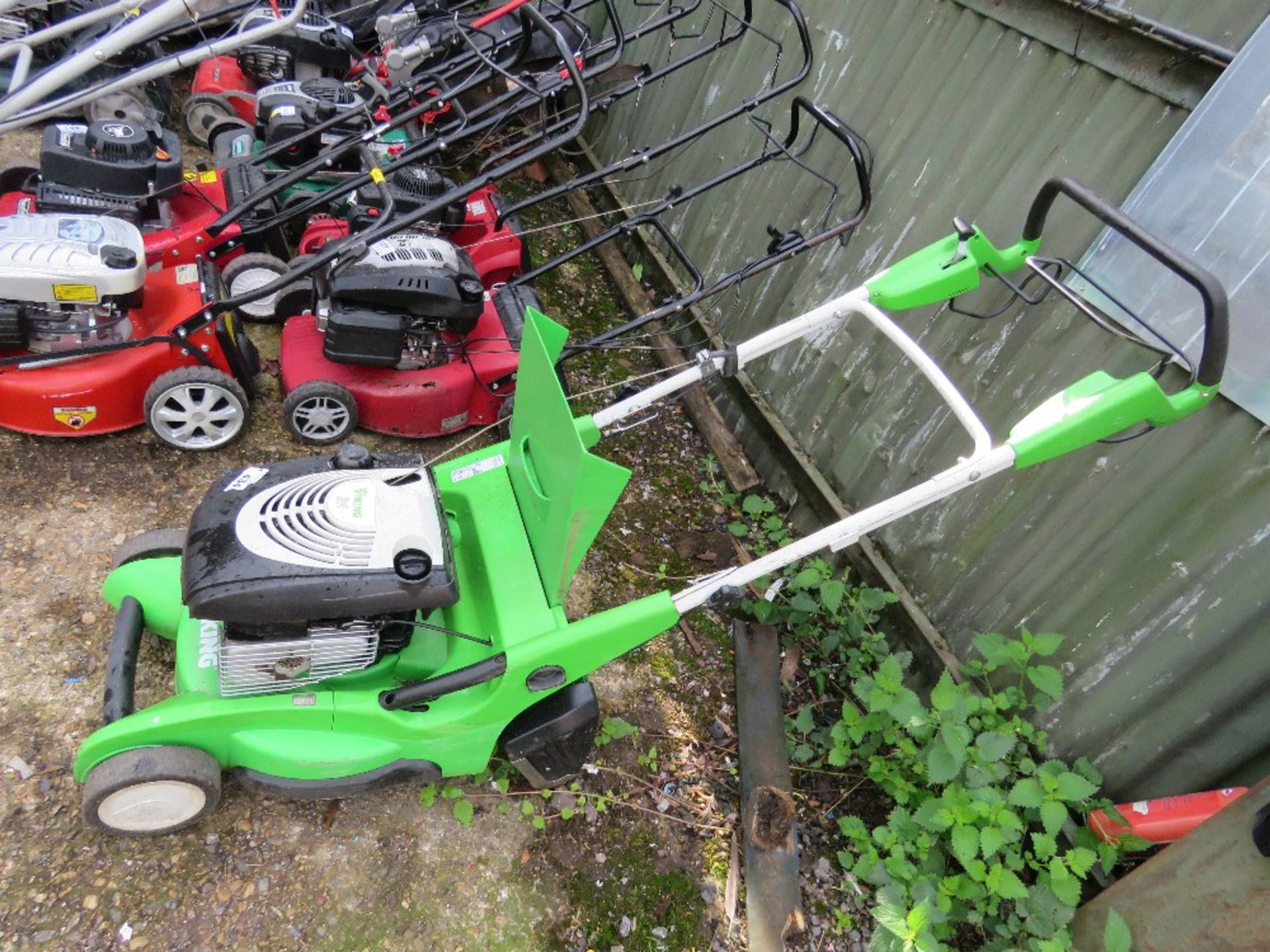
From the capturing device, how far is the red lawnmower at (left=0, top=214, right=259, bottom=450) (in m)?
2.51

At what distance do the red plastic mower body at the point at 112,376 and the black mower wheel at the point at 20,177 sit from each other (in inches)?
35.0

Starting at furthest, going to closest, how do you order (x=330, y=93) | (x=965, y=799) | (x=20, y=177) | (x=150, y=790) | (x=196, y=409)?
(x=330, y=93)
(x=20, y=177)
(x=196, y=409)
(x=965, y=799)
(x=150, y=790)

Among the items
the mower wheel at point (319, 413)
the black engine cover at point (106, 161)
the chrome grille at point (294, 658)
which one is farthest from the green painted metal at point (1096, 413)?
the black engine cover at point (106, 161)

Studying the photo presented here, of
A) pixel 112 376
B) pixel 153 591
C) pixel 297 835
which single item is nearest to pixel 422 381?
pixel 112 376

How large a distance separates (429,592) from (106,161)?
245 cm

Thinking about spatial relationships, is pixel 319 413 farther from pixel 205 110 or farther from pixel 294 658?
pixel 205 110

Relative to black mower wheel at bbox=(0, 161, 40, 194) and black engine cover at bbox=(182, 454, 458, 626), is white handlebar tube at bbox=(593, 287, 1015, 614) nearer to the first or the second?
black engine cover at bbox=(182, 454, 458, 626)

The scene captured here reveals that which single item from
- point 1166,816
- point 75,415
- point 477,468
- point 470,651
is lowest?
point 75,415

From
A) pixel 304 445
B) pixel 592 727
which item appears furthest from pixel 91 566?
pixel 592 727

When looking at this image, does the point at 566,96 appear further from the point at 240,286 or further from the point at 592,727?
the point at 592,727

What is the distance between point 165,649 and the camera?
2.37m

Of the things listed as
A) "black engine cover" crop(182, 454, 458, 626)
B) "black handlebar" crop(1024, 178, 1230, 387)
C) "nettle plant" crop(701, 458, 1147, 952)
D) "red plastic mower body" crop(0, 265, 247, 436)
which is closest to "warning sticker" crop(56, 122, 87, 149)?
"red plastic mower body" crop(0, 265, 247, 436)

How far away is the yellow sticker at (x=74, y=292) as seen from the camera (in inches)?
98.6

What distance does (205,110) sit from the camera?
447cm
